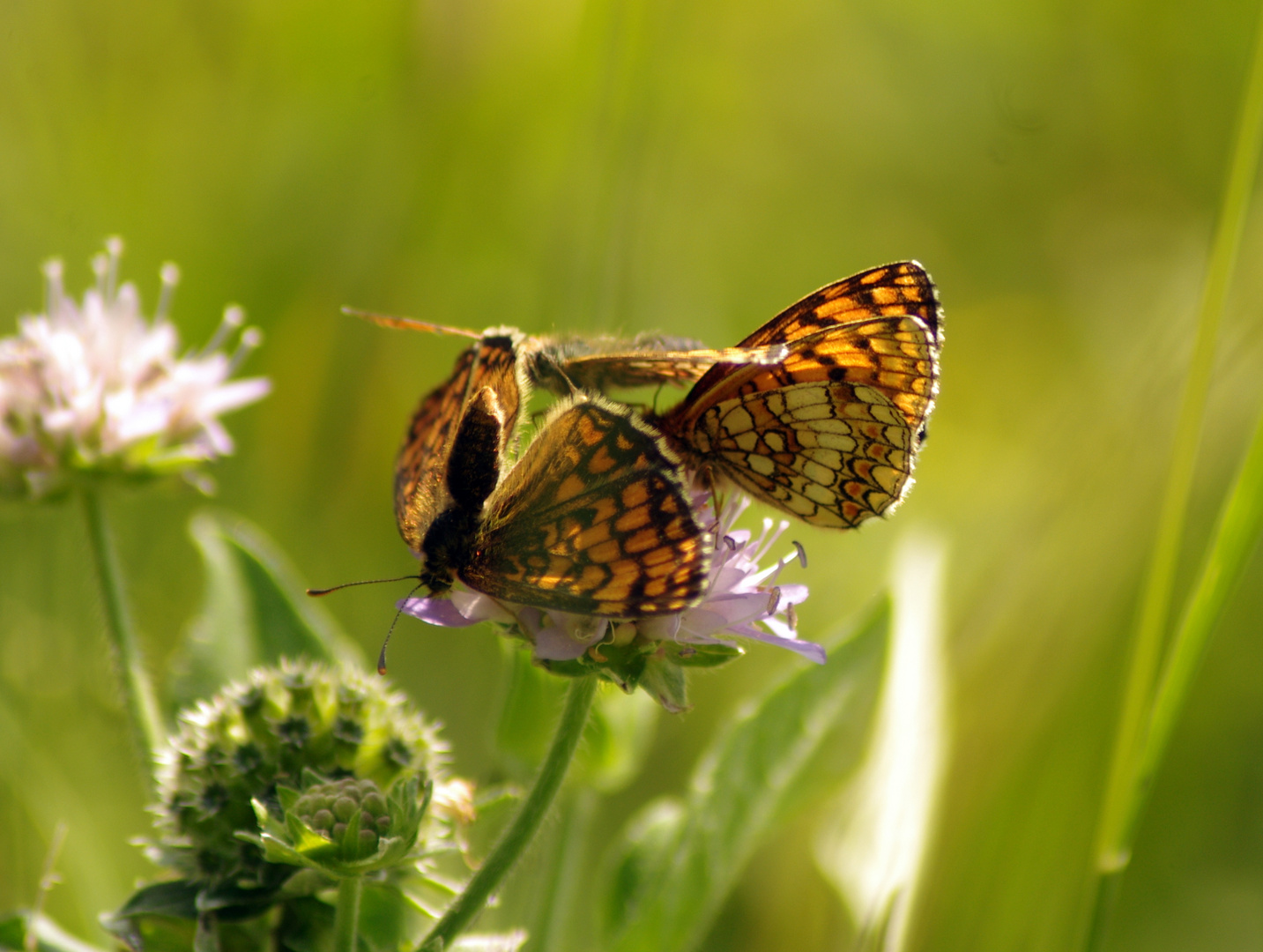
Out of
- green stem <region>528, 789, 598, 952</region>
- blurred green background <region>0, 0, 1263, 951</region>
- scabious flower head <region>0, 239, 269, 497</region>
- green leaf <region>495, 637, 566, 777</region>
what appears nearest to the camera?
green stem <region>528, 789, 598, 952</region>

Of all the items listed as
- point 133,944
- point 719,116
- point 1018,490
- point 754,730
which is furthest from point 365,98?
point 133,944

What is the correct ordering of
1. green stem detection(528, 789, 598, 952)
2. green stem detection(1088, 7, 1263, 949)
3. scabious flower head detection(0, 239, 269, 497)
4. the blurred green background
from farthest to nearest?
the blurred green background → scabious flower head detection(0, 239, 269, 497) → green stem detection(528, 789, 598, 952) → green stem detection(1088, 7, 1263, 949)

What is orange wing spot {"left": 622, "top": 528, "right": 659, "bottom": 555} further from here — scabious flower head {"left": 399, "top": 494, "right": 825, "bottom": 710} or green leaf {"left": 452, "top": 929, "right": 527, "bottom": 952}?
green leaf {"left": 452, "top": 929, "right": 527, "bottom": 952}

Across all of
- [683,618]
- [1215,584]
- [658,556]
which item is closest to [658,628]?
[683,618]

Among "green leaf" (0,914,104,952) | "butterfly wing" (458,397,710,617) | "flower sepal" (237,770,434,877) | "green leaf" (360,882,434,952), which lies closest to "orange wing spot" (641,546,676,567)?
"butterfly wing" (458,397,710,617)

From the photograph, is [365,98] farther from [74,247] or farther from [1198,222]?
[1198,222]

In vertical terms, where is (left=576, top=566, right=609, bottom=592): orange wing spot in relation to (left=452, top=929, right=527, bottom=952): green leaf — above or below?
above

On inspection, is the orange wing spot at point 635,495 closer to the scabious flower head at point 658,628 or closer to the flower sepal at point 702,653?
the scabious flower head at point 658,628
